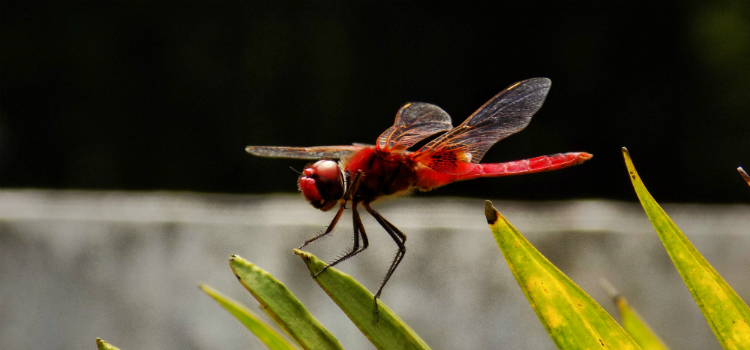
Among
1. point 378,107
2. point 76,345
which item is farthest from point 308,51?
point 76,345

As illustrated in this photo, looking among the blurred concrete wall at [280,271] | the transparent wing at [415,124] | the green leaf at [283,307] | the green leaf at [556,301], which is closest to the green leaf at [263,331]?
the green leaf at [283,307]

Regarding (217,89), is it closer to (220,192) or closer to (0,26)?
(220,192)

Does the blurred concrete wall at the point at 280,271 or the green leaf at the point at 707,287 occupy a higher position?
the green leaf at the point at 707,287

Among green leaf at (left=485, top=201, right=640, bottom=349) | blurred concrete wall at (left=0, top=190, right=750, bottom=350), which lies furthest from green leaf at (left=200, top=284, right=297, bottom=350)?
blurred concrete wall at (left=0, top=190, right=750, bottom=350)

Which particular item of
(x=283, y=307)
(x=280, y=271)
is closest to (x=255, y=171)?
(x=280, y=271)

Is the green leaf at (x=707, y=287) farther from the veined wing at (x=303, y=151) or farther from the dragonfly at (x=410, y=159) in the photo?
the veined wing at (x=303, y=151)

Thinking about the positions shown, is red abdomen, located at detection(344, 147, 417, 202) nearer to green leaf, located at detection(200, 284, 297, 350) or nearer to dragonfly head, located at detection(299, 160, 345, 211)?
dragonfly head, located at detection(299, 160, 345, 211)
